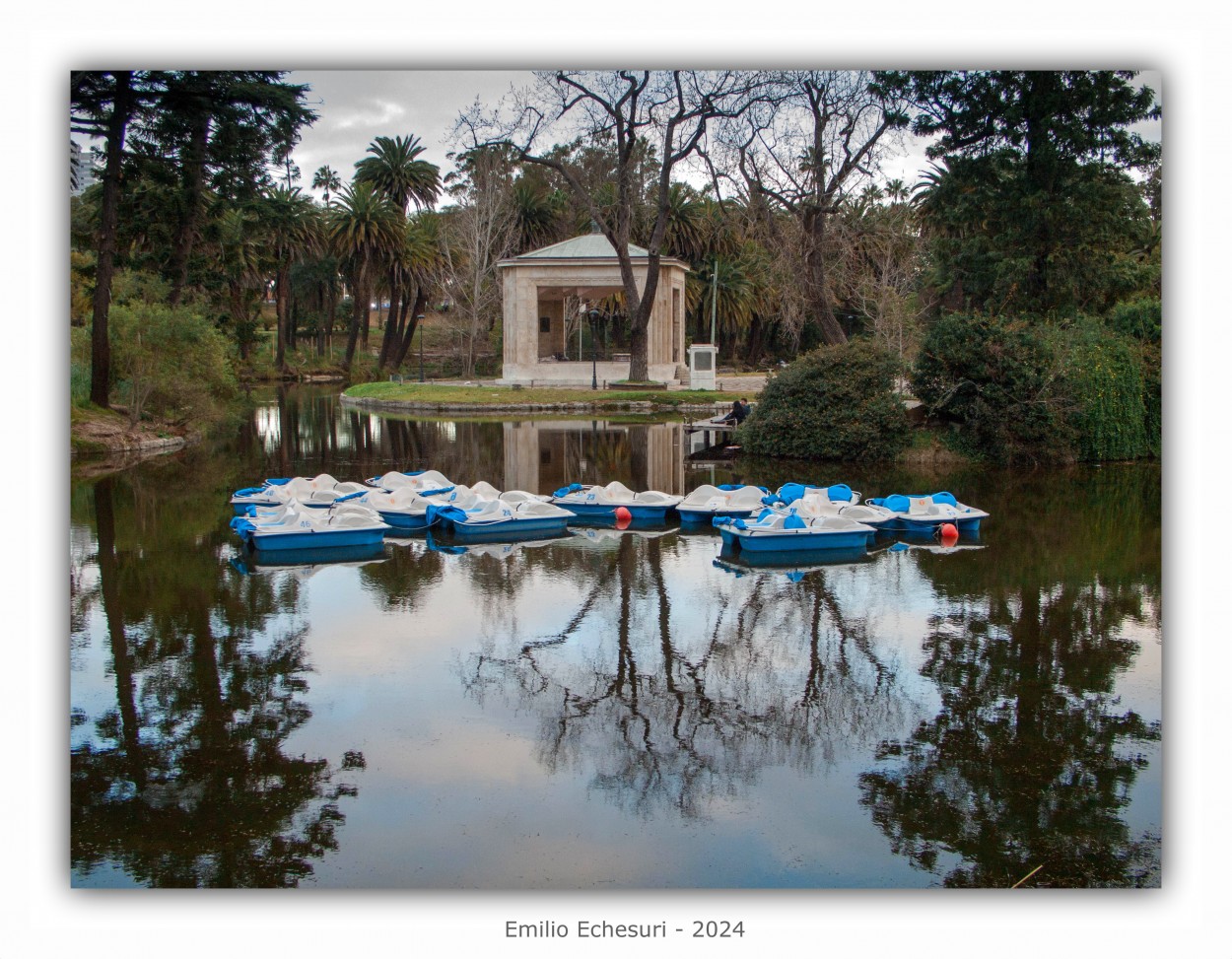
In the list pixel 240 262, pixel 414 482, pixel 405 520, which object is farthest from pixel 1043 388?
pixel 240 262

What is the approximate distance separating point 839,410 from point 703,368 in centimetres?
1992

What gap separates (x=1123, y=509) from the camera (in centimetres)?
1642

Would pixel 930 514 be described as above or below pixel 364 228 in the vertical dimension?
below

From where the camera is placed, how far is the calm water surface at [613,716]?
5.45 metres

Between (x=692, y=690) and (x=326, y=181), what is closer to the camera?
(x=692, y=690)

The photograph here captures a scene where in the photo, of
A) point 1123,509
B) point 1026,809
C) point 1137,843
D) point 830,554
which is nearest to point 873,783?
point 1026,809

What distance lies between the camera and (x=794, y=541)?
1315 cm

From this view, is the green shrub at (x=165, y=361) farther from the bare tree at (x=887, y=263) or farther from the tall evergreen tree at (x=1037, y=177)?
the bare tree at (x=887, y=263)

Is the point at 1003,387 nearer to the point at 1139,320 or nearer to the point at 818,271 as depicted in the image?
the point at 1139,320

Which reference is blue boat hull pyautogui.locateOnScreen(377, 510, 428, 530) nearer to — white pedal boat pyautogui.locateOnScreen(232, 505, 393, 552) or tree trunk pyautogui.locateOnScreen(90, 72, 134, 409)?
white pedal boat pyautogui.locateOnScreen(232, 505, 393, 552)

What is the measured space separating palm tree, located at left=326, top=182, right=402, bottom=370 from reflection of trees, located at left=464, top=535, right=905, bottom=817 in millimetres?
45486

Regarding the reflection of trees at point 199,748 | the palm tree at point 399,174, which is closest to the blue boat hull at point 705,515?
the reflection of trees at point 199,748

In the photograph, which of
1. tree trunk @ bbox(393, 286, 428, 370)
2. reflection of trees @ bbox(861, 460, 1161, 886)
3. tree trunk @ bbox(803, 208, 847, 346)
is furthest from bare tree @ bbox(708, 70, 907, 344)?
tree trunk @ bbox(393, 286, 428, 370)

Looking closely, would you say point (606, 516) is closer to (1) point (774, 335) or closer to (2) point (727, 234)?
(2) point (727, 234)
